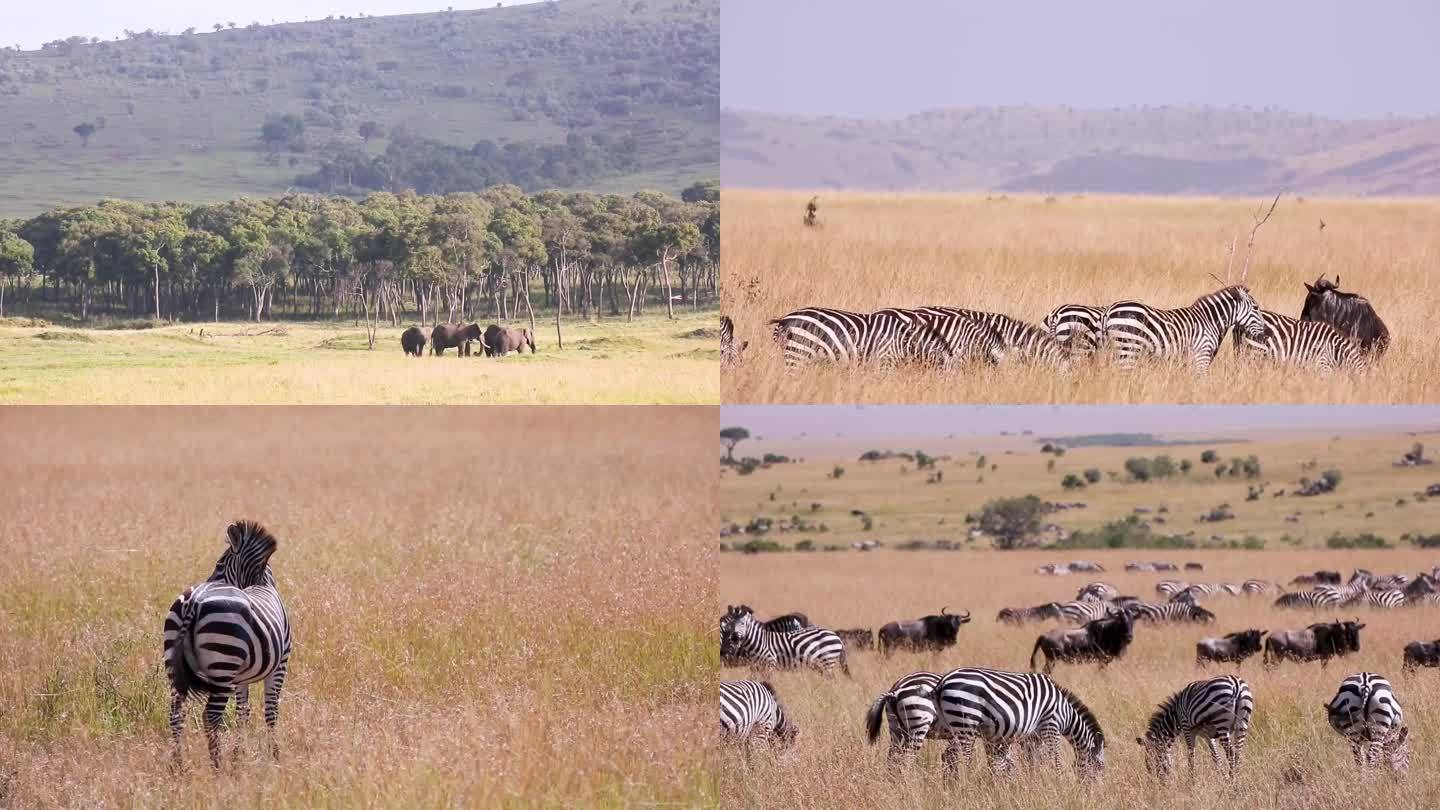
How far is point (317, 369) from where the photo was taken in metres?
31.6

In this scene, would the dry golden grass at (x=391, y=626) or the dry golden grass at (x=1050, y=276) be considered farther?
the dry golden grass at (x=1050, y=276)

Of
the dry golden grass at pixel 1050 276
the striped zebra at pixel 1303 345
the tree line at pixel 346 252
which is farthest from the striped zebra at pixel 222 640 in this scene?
the tree line at pixel 346 252

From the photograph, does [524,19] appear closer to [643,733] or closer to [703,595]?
[703,595]

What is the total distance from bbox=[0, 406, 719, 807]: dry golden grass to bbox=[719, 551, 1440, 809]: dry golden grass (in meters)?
1.09

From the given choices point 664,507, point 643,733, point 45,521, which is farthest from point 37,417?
point 643,733

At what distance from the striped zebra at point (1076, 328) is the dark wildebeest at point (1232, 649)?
4924 millimetres

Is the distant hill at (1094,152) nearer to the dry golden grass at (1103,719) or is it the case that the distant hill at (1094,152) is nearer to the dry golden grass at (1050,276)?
the dry golden grass at (1050,276)

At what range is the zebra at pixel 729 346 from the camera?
14773 mm

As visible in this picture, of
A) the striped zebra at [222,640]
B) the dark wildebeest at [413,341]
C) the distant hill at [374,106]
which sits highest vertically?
the distant hill at [374,106]

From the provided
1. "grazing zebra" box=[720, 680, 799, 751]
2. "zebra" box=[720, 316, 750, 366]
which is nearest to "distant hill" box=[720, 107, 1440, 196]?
"zebra" box=[720, 316, 750, 366]

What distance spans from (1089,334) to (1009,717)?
5.69 metres

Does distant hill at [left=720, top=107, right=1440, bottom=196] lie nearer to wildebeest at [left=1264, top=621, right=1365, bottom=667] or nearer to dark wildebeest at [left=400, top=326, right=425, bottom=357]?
dark wildebeest at [left=400, top=326, right=425, bottom=357]

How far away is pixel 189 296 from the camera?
3725cm

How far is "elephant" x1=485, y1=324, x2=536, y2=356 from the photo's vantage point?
3738cm
